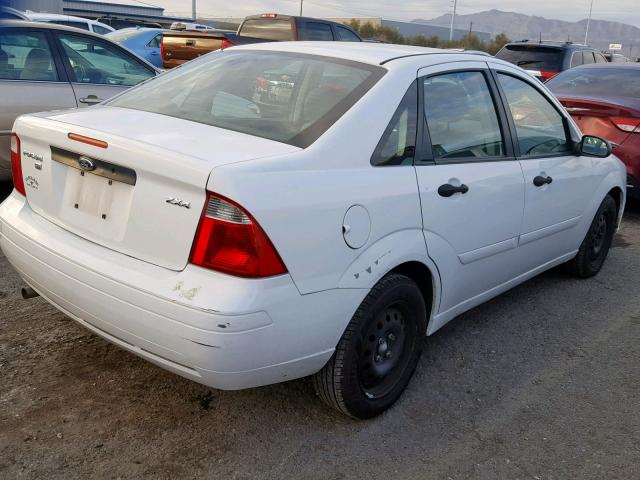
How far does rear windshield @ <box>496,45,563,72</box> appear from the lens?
12727mm

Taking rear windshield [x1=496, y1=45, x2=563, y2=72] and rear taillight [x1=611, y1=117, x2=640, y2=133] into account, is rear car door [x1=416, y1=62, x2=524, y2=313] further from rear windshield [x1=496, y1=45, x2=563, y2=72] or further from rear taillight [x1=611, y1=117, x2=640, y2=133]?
rear windshield [x1=496, y1=45, x2=563, y2=72]

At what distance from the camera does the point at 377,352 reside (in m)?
2.95

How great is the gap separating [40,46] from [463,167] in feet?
13.5

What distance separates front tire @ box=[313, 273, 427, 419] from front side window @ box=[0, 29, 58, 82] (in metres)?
4.10

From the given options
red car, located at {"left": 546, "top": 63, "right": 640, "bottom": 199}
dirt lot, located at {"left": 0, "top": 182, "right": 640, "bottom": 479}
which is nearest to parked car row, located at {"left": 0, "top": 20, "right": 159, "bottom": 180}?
dirt lot, located at {"left": 0, "top": 182, "right": 640, "bottom": 479}

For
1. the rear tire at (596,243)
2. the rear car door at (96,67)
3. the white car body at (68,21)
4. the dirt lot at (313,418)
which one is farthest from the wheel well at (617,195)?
the white car body at (68,21)

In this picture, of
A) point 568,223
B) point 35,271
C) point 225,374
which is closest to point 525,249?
point 568,223

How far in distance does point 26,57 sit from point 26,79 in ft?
0.68

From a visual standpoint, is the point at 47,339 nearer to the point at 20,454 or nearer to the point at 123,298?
the point at 20,454

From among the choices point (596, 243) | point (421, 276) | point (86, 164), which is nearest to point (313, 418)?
point (421, 276)

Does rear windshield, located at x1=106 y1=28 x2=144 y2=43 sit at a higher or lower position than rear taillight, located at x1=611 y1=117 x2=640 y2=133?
higher

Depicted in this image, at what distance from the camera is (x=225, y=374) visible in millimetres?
2373

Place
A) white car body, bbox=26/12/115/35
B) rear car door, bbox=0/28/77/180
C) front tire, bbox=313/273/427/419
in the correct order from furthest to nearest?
white car body, bbox=26/12/115/35 < rear car door, bbox=0/28/77/180 < front tire, bbox=313/273/427/419

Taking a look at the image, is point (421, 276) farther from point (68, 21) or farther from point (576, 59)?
point (68, 21)
